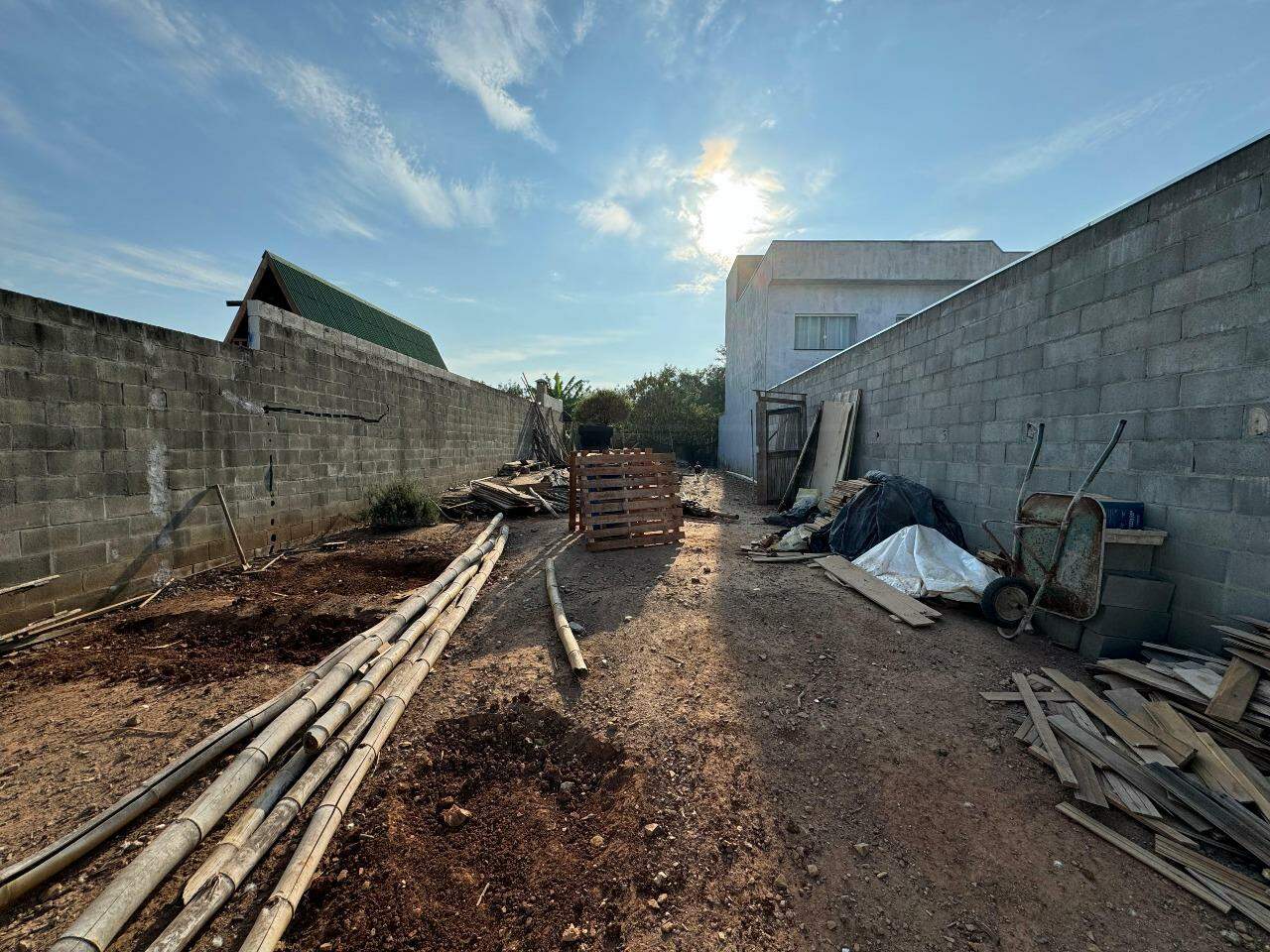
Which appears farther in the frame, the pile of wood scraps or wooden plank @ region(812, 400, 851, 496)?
the pile of wood scraps

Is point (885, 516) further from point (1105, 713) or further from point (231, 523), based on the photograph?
point (231, 523)

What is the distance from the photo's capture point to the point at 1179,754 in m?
2.24

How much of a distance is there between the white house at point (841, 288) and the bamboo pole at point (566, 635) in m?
12.3

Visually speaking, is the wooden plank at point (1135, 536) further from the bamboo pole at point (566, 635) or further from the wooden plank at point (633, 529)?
the wooden plank at point (633, 529)

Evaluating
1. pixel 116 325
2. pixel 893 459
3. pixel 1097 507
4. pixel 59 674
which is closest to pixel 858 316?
pixel 893 459

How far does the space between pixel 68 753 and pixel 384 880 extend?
1926mm

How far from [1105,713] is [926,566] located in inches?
86.3

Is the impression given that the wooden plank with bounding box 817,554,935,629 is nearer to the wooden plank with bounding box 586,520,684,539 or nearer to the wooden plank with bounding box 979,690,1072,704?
the wooden plank with bounding box 979,690,1072,704

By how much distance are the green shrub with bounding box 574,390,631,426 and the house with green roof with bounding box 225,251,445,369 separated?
9.82 m

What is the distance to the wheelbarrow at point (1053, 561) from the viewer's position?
341 centimetres

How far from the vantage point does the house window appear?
1602 cm

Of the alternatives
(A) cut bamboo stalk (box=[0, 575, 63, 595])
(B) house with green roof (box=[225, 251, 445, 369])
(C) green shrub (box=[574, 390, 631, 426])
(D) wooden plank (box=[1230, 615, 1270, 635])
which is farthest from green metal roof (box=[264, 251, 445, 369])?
(D) wooden plank (box=[1230, 615, 1270, 635])

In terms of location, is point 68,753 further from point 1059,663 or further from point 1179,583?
point 1179,583

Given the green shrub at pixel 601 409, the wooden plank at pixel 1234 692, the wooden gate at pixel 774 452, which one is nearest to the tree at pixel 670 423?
the green shrub at pixel 601 409
